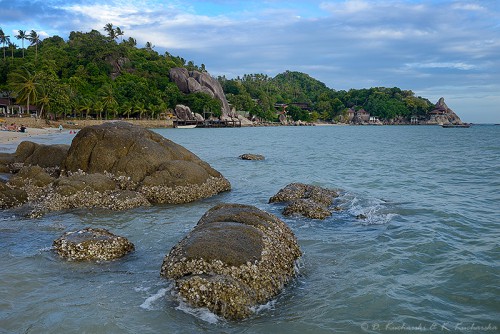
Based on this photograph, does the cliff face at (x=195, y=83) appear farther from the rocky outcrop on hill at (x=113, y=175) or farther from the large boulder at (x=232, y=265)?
the large boulder at (x=232, y=265)

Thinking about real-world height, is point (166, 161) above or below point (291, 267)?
above

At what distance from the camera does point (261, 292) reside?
7902 mm

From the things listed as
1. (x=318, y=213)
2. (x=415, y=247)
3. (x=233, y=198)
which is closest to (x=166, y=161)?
(x=233, y=198)

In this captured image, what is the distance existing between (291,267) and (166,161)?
11468 mm

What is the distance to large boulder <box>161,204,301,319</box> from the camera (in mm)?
Answer: 7340

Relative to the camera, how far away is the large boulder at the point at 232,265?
24.1 ft

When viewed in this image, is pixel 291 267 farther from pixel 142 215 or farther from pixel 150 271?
pixel 142 215

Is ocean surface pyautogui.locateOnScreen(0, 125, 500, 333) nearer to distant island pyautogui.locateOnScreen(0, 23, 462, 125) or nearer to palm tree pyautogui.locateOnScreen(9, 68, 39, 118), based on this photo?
palm tree pyautogui.locateOnScreen(9, 68, 39, 118)

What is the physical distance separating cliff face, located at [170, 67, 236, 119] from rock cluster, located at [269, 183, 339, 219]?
441 ft

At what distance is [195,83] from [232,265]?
486 feet

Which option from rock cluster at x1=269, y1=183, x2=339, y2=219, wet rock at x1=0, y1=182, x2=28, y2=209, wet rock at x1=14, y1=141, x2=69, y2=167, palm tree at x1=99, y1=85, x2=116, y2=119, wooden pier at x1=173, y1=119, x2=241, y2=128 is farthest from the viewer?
wooden pier at x1=173, y1=119, x2=241, y2=128

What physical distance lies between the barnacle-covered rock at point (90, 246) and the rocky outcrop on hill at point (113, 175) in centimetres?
525

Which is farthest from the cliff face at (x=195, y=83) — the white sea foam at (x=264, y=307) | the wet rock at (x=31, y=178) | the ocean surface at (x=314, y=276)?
the white sea foam at (x=264, y=307)

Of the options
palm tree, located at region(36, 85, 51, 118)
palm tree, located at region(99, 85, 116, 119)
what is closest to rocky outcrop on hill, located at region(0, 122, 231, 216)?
palm tree, located at region(36, 85, 51, 118)
